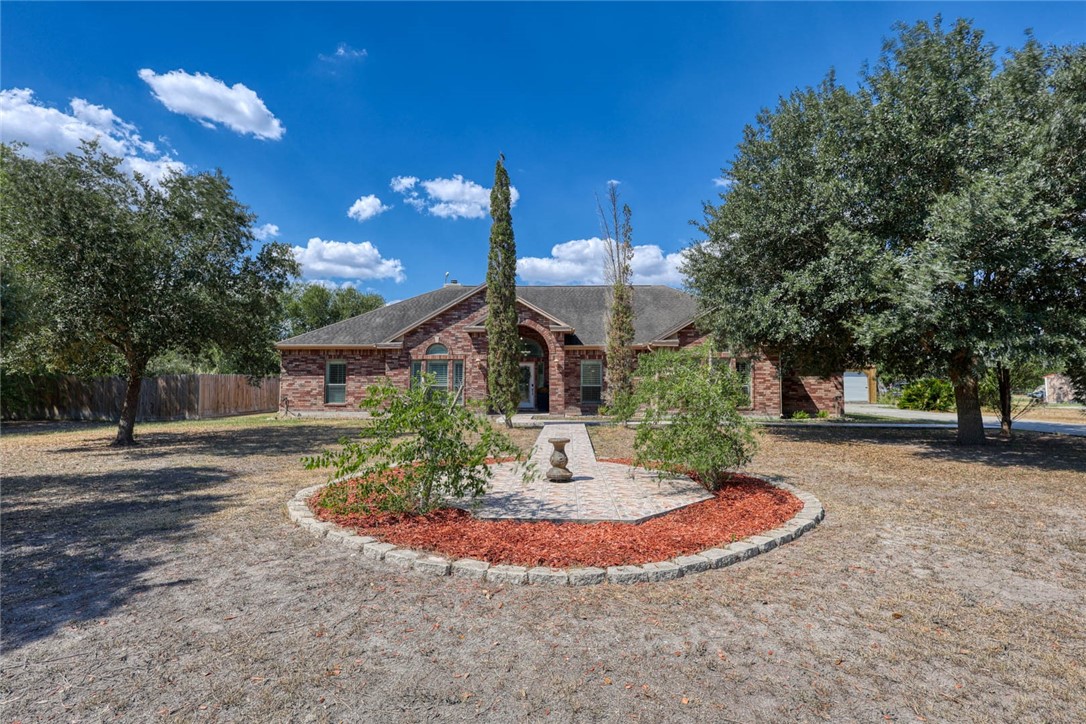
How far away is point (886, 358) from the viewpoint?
1255 centimetres

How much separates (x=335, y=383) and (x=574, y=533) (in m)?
19.5

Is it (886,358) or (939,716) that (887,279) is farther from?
(939,716)

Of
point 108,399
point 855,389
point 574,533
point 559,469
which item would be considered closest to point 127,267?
point 559,469

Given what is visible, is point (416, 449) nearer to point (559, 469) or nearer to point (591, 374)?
point (559, 469)

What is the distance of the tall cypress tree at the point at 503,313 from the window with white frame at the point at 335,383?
8.05 metres

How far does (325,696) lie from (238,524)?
3756mm

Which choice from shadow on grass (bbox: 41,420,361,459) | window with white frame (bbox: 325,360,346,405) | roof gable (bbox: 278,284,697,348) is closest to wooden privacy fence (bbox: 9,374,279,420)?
window with white frame (bbox: 325,360,346,405)

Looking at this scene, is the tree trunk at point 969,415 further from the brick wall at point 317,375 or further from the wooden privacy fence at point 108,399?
the wooden privacy fence at point 108,399

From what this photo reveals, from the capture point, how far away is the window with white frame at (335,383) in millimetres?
22016

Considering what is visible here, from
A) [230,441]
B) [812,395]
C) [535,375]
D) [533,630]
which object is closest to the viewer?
[533,630]

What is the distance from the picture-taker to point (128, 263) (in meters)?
11.0

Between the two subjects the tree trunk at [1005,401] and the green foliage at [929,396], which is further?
the green foliage at [929,396]

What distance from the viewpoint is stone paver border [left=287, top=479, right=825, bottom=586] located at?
4.00 meters

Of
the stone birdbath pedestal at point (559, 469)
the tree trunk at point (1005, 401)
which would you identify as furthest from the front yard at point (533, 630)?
the tree trunk at point (1005, 401)
